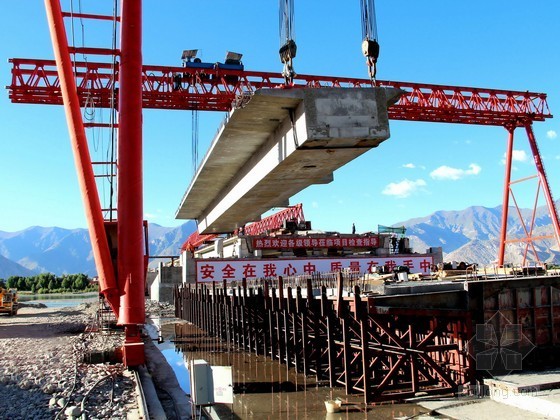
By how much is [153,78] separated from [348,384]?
21.5 metres

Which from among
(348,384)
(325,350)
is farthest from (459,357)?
(325,350)

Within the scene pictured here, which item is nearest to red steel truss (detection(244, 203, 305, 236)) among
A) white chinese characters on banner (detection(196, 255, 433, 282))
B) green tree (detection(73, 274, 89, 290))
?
white chinese characters on banner (detection(196, 255, 433, 282))

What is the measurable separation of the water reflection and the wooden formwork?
404 millimetres

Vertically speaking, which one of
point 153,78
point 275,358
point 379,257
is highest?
point 153,78

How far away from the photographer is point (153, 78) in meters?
29.4

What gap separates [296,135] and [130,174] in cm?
518

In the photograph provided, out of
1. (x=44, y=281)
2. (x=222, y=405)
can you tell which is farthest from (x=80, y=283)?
(x=222, y=405)

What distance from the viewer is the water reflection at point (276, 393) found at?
12440 millimetres

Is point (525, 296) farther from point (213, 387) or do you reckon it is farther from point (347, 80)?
point (347, 80)

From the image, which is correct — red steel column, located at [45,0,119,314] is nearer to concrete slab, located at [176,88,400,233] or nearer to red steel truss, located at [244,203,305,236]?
concrete slab, located at [176,88,400,233]

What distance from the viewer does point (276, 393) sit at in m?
14.8

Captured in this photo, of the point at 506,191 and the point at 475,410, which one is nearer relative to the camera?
the point at 475,410

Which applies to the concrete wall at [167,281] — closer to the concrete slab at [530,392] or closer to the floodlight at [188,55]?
the floodlight at [188,55]

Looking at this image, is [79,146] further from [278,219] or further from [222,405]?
[278,219]
